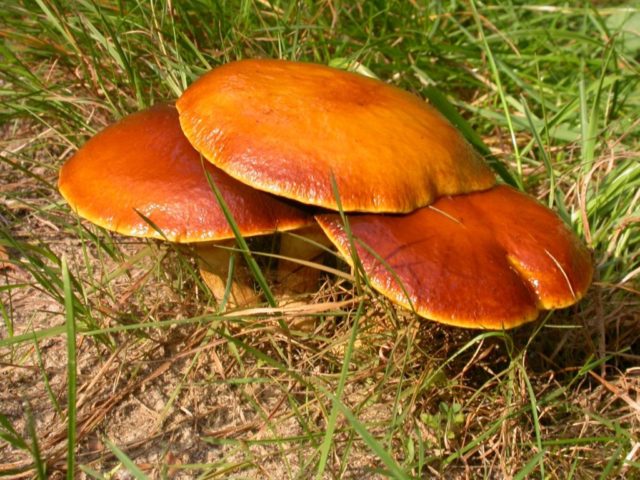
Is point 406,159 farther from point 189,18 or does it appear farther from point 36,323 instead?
point 189,18

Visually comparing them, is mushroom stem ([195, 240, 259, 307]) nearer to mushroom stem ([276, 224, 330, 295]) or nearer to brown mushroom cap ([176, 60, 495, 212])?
mushroom stem ([276, 224, 330, 295])

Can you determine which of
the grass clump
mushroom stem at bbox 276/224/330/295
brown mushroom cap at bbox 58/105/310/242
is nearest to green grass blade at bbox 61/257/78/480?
the grass clump

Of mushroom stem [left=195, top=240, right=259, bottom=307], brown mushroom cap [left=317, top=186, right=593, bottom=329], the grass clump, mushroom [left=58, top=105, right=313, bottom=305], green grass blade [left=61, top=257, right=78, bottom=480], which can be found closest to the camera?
green grass blade [left=61, top=257, right=78, bottom=480]

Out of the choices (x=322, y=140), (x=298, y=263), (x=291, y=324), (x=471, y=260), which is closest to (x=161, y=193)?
(x=322, y=140)

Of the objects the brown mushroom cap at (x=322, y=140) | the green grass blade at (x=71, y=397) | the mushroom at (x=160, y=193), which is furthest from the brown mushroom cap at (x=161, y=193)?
the green grass blade at (x=71, y=397)

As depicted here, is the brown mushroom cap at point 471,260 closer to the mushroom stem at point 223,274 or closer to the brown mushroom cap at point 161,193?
the brown mushroom cap at point 161,193

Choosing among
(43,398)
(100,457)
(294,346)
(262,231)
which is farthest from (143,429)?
(262,231)

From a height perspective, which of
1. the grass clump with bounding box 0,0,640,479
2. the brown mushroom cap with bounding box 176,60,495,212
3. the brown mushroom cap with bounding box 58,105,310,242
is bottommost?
the grass clump with bounding box 0,0,640,479
